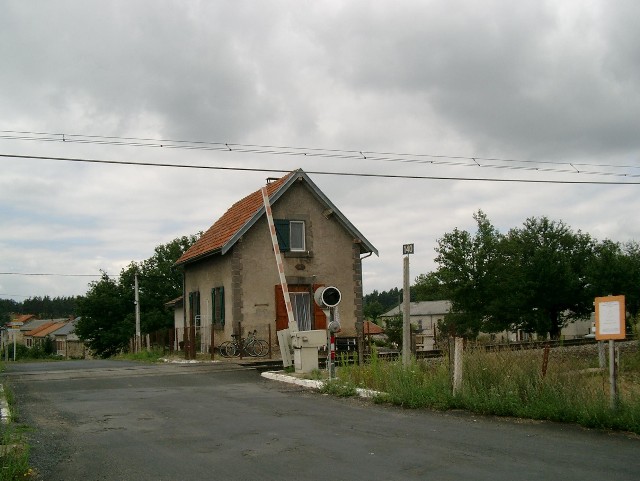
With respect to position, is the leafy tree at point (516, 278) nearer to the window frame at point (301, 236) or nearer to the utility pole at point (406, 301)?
the window frame at point (301, 236)

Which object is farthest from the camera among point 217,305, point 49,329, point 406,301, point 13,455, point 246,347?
point 49,329

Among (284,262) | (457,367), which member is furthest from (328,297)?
(284,262)

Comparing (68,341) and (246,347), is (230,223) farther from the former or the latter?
(68,341)

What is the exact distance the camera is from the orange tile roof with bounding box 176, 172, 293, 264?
82.8 feet

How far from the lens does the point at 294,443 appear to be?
8.09m

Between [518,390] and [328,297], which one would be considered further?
[328,297]

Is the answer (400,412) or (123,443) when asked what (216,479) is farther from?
(400,412)

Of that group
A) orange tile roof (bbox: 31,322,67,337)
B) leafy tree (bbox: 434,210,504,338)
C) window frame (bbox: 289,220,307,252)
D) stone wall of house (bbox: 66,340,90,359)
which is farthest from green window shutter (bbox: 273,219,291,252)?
orange tile roof (bbox: 31,322,67,337)

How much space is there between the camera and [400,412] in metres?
10.7

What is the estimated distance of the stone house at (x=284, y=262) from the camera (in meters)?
24.6

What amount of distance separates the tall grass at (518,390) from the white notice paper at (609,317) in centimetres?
91

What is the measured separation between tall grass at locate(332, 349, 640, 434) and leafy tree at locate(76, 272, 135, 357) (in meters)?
48.2

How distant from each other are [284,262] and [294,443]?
17.4 meters

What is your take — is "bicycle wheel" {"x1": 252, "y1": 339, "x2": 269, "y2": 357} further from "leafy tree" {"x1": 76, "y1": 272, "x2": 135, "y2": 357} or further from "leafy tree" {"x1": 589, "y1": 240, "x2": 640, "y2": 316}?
"leafy tree" {"x1": 76, "y1": 272, "x2": 135, "y2": 357}
